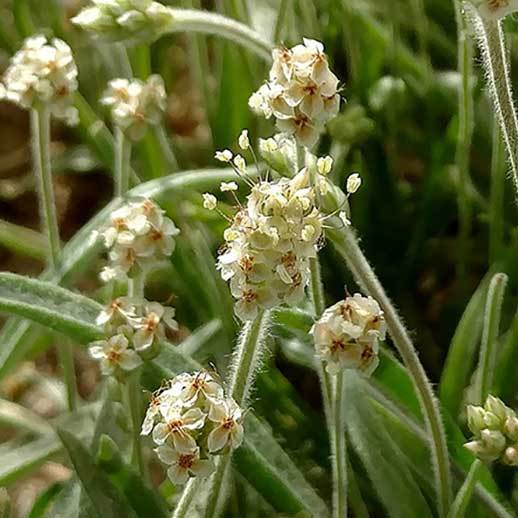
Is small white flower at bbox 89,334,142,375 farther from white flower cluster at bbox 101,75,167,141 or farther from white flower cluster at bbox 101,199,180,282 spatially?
white flower cluster at bbox 101,75,167,141

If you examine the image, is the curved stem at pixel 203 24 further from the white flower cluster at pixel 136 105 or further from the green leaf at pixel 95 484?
the green leaf at pixel 95 484

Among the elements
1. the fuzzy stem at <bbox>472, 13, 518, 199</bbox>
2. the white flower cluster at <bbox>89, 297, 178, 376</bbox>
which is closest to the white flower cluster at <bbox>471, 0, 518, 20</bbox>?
the fuzzy stem at <bbox>472, 13, 518, 199</bbox>

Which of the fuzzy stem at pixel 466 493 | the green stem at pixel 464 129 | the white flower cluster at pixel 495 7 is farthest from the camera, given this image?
the green stem at pixel 464 129

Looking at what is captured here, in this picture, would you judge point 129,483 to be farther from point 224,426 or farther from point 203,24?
point 203,24

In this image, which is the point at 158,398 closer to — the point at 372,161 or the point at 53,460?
the point at 53,460

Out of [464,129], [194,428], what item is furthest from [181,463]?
[464,129]

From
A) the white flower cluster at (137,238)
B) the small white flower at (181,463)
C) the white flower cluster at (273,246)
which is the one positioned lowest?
the small white flower at (181,463)

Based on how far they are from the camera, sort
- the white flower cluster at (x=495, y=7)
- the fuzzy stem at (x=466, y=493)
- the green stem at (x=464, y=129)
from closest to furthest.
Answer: the white flower cluster at (x=495, y=7), the fuzzy stem at (x=466, y=493), the green stem at (x=464, y=129)

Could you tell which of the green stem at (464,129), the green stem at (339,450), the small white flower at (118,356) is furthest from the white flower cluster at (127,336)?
the green stem at (464,129)
